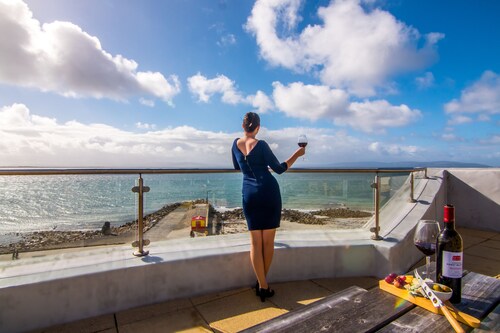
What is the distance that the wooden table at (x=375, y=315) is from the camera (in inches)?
38.6

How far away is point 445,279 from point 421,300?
15 cm

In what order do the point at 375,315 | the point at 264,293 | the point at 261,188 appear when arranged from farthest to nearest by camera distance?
1. the point at 264,293
2. the point at 261,188
3. the point at 375,315

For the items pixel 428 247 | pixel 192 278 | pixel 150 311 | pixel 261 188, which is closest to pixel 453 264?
pixel 428 247

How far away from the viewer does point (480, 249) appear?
3.93 metres

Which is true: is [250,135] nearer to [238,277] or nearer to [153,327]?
[238,277]

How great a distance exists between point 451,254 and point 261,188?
4.70 ft

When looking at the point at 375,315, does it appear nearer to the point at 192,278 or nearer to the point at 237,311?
the point at 237,311

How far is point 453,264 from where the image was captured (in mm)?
1126

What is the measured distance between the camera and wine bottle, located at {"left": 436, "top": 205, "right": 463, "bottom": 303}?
43.9 inches

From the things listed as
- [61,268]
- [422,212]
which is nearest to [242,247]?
[61,268]

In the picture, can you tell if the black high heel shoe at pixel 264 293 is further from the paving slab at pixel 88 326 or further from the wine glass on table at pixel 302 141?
the wine glass on table at pixel 302 141

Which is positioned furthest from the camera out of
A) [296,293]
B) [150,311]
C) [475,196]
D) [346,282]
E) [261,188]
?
[475,196]

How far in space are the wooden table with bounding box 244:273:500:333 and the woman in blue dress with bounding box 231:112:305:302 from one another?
1184 mm

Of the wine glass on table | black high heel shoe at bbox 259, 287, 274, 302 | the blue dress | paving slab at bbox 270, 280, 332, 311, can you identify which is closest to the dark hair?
the blue dress
